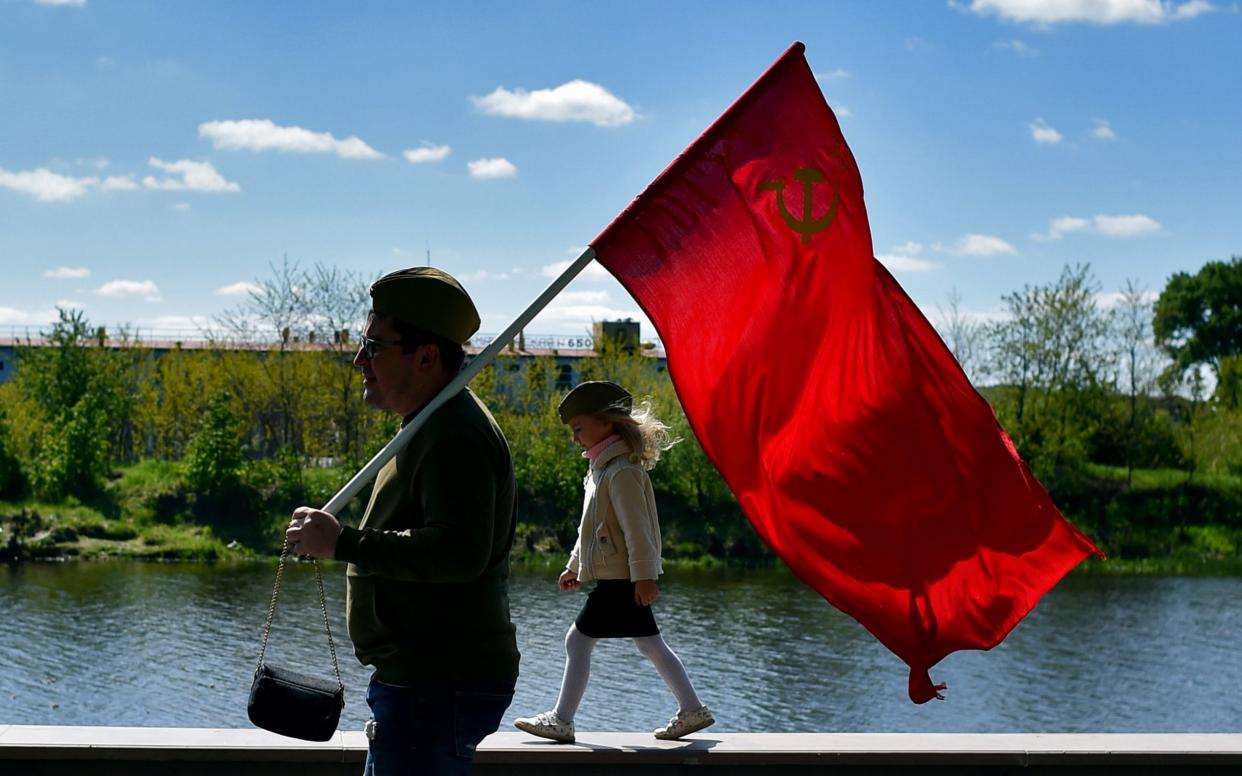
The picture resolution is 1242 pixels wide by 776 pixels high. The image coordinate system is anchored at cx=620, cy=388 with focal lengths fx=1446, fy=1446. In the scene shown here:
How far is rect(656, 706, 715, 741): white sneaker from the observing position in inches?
215

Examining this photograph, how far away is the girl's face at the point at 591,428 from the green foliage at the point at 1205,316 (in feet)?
247

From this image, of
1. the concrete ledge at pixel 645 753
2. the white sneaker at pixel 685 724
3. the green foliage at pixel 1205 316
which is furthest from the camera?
the green foliage at pixel 1205 316

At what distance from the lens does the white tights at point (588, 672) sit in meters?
5.68

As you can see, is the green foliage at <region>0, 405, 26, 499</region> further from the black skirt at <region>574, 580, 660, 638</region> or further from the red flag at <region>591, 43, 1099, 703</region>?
the red flag at <region>591, 43, 1099, 703</region>

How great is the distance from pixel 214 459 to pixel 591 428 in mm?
32926

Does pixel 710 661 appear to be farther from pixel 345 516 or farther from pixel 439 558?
pixel 345 516

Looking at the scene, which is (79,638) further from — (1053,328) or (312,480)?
(1053,328)

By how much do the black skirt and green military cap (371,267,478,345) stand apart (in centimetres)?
259

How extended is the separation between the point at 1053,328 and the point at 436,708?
45.1 m

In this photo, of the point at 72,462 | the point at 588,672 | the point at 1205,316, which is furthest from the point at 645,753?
the point at 1205,316

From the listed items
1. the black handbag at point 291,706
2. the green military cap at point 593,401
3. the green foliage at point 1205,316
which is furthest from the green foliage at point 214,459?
the green foliage at point 1205,316

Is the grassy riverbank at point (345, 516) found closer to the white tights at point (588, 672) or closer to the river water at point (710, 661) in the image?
the river water at point (710, 661)

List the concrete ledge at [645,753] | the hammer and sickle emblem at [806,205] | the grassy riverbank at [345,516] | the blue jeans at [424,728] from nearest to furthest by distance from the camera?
the blue jeans at [424,728]
the hammer and sickle emblem at [806,205]
the concrete ledge at [645,753]
the grassy riverbank at [345,516]

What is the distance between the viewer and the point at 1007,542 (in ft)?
14.5
